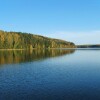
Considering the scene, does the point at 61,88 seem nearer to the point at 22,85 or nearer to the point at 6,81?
the point at 22,85

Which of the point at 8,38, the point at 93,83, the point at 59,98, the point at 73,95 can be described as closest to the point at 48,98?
the point at 59,98

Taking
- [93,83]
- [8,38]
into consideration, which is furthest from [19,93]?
[8,38]

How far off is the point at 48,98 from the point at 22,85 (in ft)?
26.3

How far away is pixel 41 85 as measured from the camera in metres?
32.0

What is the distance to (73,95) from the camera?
26.5 metres

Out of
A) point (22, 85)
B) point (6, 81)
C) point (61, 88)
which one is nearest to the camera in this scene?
point (61, 88)

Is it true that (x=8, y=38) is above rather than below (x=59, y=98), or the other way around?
above

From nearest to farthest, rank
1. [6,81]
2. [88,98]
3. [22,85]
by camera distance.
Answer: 1. [88,98]
2. [22,85]
3. [6,81]

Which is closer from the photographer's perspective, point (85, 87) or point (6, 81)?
point (85, 87)

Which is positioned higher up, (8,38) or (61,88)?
(8,38)

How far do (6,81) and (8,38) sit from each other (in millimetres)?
159083

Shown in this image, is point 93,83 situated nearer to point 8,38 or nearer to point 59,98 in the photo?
point 59,98

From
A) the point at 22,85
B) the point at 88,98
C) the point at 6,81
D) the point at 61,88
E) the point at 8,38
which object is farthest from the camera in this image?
the point at 8,38

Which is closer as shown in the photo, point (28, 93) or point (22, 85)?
point (28, 93)
